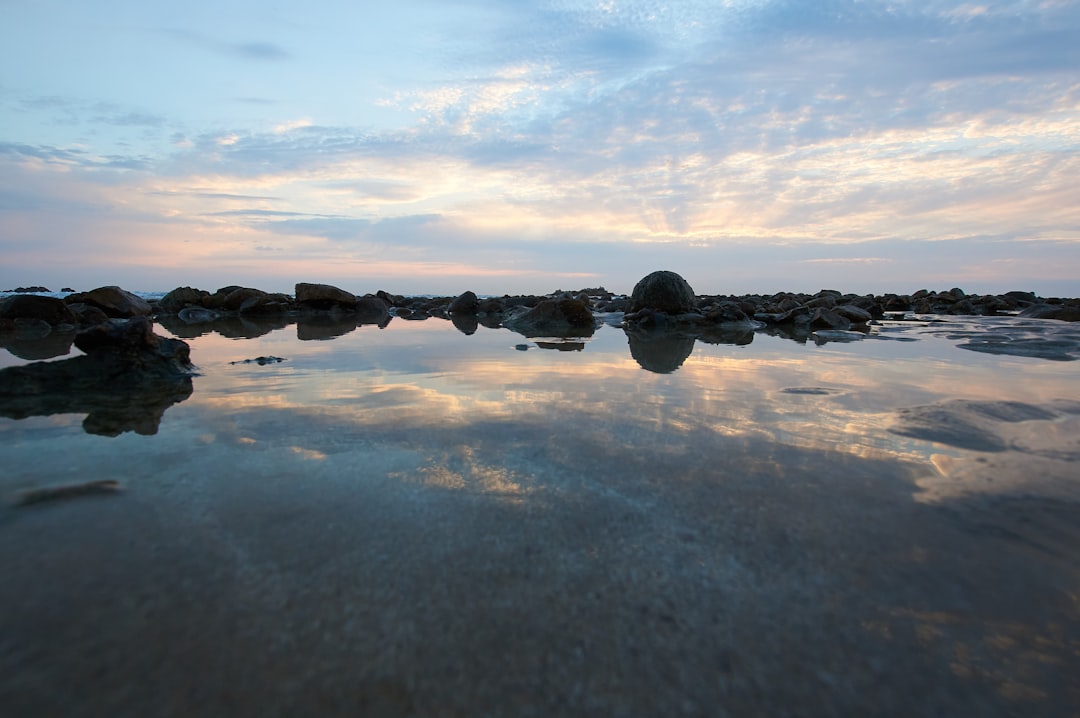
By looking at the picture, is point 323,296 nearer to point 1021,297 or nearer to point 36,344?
point 36,344

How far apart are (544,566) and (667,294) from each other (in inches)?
534

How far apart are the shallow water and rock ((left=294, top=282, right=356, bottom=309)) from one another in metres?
15.2

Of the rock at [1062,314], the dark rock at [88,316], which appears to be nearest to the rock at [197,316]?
the dark rock at [88,316]

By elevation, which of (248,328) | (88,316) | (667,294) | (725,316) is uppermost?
(667,294)

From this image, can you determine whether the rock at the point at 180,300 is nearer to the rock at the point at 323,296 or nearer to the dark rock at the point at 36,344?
the rock at the point at 323,296

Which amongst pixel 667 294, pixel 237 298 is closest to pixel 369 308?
pixel 237 298

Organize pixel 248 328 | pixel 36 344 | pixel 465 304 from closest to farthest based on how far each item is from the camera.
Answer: pixel 36 344 < pixel 248 328 < pixel 465 304

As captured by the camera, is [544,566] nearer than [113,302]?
Yes

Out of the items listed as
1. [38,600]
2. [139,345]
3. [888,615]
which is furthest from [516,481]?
[139,345]

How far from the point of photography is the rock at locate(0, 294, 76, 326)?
34.0 ft

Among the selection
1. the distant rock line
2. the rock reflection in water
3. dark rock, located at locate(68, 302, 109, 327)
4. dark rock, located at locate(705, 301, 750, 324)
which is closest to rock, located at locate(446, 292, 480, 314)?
the distant rock line

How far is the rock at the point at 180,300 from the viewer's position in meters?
18.0

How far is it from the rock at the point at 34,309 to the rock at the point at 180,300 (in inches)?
294

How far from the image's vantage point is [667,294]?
571 inches
